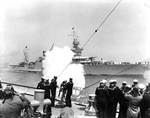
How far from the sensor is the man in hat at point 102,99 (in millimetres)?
7433

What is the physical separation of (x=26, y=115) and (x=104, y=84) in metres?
2.67

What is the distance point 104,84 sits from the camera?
7445 mm

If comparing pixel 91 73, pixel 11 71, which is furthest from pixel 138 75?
pixel 11 71

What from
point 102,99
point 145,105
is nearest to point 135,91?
point 145,105

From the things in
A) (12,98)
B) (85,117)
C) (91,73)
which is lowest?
(85,117)

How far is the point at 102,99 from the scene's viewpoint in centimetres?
750

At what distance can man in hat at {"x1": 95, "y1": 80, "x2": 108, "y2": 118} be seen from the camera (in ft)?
24.4

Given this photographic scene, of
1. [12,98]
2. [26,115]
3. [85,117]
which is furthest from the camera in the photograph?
[85,117]

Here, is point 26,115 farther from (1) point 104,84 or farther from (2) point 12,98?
(1) point 104,84

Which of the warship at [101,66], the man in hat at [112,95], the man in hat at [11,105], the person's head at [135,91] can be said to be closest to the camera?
the man in hat at [11,105]

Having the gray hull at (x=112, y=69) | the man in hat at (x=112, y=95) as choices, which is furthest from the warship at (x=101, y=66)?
the man in hat at (x=112, y=95)

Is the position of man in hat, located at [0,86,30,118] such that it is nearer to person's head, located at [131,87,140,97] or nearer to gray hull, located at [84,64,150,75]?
person's head, located at [131,87,140,97]

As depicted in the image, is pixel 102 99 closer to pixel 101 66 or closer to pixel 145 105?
pixel 145 105

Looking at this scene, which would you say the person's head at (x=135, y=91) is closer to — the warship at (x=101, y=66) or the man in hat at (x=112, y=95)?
the man in hat at (x=112, y=95)
